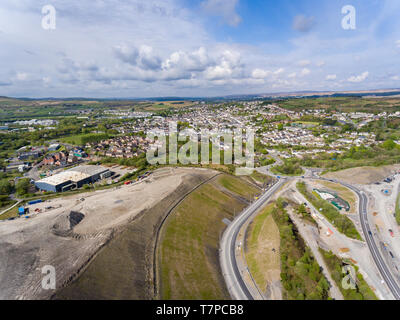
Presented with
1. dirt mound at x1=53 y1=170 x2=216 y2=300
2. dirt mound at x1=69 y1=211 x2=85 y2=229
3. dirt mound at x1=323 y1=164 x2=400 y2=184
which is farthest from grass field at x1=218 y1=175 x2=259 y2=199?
dirt mound at x1=69 y1=211 x2=85 y2=229

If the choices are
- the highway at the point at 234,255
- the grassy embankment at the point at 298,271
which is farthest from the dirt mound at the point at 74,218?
the grassy embankment at the point at 298,271

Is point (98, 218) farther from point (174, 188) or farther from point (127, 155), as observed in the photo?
point (127, 155)

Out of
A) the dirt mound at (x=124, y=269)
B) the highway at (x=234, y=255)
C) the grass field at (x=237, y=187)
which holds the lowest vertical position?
the highway at (x=234, y=255)

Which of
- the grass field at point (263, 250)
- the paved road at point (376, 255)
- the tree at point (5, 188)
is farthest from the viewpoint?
the tree at point (5, 188)

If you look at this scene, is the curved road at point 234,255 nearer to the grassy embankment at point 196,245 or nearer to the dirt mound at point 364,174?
the grassy embankment at point 196,245

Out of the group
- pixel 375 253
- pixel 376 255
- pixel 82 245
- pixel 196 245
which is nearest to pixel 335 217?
pixel 375 253

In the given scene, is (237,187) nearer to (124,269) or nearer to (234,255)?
(234,255)
